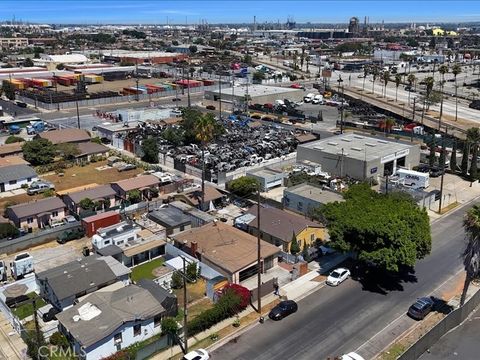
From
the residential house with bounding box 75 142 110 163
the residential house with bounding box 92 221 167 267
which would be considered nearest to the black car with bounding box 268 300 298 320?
the residential house with bounding box 92 221 167 267

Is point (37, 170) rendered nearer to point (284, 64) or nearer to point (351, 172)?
point (351, 172)

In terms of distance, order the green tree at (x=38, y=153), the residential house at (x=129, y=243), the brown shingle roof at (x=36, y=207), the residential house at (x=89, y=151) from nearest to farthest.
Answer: the residential house at (x=129, y=243), the brown shingle roof at (x=36, y=207), the green tree at (x=38, y=153), the residential house at (x=89, y=151)

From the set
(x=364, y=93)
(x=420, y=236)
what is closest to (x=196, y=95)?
(x=364, y=93)

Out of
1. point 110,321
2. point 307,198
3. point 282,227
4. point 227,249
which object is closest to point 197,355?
point 110,321

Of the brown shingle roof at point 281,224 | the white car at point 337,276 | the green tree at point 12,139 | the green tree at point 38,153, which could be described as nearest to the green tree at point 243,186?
the brown shingle roof at point 281,224

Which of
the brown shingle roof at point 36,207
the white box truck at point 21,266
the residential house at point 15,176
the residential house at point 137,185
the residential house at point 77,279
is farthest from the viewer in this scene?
the residential house at point 15,176

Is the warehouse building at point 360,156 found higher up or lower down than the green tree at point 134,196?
higher up

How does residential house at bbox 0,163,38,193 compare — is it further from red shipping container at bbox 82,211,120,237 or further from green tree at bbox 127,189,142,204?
red shipping container at bbox 82,211,120,237

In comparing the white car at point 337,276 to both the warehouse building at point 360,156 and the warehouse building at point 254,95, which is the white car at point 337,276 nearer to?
Result: the warehouse building at point 360,156
